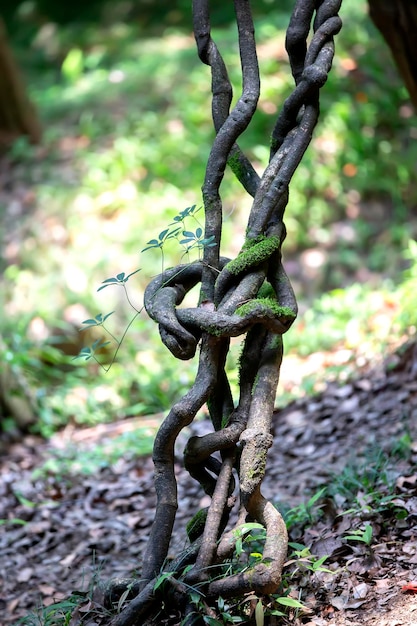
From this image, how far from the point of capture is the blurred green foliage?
527 cm

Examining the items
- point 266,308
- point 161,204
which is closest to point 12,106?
point 161,204

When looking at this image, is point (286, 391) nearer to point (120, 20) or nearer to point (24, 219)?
point (24, 219)

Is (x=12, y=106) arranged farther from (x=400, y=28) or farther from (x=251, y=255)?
(x=251, y=255)

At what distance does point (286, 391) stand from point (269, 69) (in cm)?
390

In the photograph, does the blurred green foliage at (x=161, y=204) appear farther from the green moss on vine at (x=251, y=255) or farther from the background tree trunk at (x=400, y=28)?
the green moss on vine at (x=251, y=255)

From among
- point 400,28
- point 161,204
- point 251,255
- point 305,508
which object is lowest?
point 305,508

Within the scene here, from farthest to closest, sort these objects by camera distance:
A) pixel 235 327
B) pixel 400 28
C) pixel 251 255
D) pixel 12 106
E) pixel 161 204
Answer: pixel 12 106, pixel 161 204, pixel 400 28, pixel 251 255, pixel 235 327

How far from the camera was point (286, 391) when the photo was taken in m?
4.59

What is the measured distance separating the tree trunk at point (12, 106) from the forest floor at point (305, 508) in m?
4.02

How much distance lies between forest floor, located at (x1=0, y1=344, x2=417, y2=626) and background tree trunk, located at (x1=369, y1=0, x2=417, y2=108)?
5.01ft

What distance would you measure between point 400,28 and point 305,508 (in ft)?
7.30

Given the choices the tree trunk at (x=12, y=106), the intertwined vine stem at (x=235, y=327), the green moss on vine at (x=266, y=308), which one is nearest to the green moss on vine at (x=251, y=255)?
the intertwined vine stem at (x=235, y=327)

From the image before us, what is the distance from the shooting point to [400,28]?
133 inches

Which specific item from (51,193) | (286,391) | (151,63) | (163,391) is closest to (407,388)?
(286,391)
